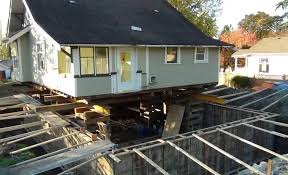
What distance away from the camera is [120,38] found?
46.4ft

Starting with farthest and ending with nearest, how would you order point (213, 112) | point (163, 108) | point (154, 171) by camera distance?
point (163, 108) < point (213, 112) < point (154, 171)

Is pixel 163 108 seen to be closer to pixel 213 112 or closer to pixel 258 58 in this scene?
pixel 213 112

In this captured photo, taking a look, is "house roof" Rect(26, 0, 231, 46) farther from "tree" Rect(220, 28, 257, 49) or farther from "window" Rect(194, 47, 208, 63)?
"tree" Rect(220, 28, 257, 49)

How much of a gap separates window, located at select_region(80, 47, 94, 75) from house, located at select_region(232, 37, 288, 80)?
2613 centimetres

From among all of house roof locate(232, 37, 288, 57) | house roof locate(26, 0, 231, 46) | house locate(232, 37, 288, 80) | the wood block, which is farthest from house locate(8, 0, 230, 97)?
house roof locate(232, 37, 288, 57)

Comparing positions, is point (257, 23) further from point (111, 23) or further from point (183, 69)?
point (111, 23)

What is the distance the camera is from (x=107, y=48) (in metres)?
13.9

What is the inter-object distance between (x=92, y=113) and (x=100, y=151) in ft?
16.4

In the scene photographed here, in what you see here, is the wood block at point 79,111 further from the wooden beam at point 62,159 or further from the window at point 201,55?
the window at point 201,55

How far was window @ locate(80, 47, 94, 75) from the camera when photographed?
13.2 m

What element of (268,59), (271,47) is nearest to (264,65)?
(268,59)

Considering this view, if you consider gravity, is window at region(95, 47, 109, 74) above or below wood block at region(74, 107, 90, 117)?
above

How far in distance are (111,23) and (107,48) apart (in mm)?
2265

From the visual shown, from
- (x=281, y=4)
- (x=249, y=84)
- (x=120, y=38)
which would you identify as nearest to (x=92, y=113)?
(x=120, y=38)
